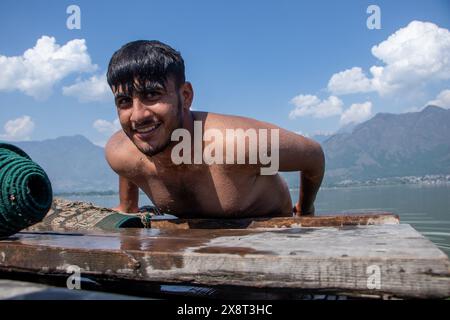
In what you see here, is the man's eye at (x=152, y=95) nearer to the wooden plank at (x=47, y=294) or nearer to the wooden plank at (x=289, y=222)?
the wooden plank at (x=289, y=222)

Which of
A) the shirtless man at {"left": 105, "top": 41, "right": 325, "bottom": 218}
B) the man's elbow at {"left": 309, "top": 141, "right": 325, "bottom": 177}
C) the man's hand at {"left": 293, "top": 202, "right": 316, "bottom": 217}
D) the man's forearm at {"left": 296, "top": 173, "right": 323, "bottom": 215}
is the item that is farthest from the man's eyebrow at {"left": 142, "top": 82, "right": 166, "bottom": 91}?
the man's hand at {"left": 293, "top": 202, "right": 316, "bottom": 217}

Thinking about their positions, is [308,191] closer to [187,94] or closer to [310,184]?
[310,184]

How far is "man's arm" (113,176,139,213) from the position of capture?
15.2ft

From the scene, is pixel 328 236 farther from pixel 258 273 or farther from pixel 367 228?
pixel 258 273

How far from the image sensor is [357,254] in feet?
5.22

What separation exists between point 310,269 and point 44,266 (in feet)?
4.15

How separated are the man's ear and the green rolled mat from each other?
1.38m

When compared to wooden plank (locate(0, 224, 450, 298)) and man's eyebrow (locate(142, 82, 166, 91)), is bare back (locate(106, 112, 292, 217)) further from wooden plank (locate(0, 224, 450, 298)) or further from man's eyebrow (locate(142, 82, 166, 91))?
wooden plank (locate(0, 224, 450, 298))

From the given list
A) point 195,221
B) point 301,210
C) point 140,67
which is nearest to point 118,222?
point 195,221

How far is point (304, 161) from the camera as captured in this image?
4.04m

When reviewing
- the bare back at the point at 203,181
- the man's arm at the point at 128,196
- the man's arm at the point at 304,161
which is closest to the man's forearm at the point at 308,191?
the man's arm at the point at 304,161

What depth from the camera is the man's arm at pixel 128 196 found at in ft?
15.2

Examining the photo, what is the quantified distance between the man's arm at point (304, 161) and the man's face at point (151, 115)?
3.10ft
